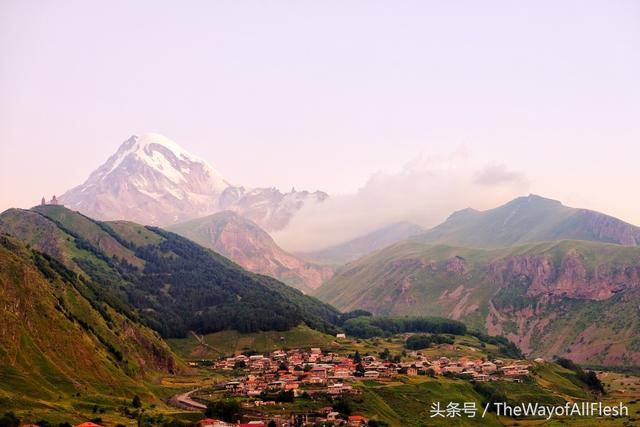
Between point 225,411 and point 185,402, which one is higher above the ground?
point 225,411

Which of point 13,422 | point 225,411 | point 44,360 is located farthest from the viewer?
point 44,360

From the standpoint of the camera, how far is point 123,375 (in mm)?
197500

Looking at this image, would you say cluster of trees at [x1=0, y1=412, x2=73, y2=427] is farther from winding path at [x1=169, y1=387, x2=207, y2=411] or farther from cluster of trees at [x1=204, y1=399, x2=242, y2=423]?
winding path at [x1=169, y1=387, x2=207, y2=411]

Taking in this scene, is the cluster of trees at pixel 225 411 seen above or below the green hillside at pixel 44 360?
below

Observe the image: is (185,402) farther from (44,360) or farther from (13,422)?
(13,422)

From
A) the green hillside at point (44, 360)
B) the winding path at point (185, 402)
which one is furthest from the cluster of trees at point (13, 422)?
the winding path at point (185, 402)

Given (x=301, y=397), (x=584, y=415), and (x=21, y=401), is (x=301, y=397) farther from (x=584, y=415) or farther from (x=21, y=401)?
(x=584, y=415)

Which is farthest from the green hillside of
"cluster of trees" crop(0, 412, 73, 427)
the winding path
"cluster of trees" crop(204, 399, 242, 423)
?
"cluster of trees" crop(204, 399, 242, 423)

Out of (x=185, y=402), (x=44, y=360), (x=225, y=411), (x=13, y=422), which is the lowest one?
(x=185, y=402)

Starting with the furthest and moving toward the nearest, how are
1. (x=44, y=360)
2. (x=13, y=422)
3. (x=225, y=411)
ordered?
(x=44, y=360) → (x=225, y=411) → (x=13, y=422)

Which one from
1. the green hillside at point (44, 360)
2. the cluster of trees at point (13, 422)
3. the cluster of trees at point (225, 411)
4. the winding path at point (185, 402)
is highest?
the green hillside at point (44, 360)

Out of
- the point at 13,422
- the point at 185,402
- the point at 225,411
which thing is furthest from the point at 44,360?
the point at 13,422

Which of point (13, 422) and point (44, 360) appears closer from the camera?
point (13, 422)

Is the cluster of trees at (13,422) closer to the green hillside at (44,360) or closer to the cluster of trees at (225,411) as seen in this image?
the green hillside at (44,360)
